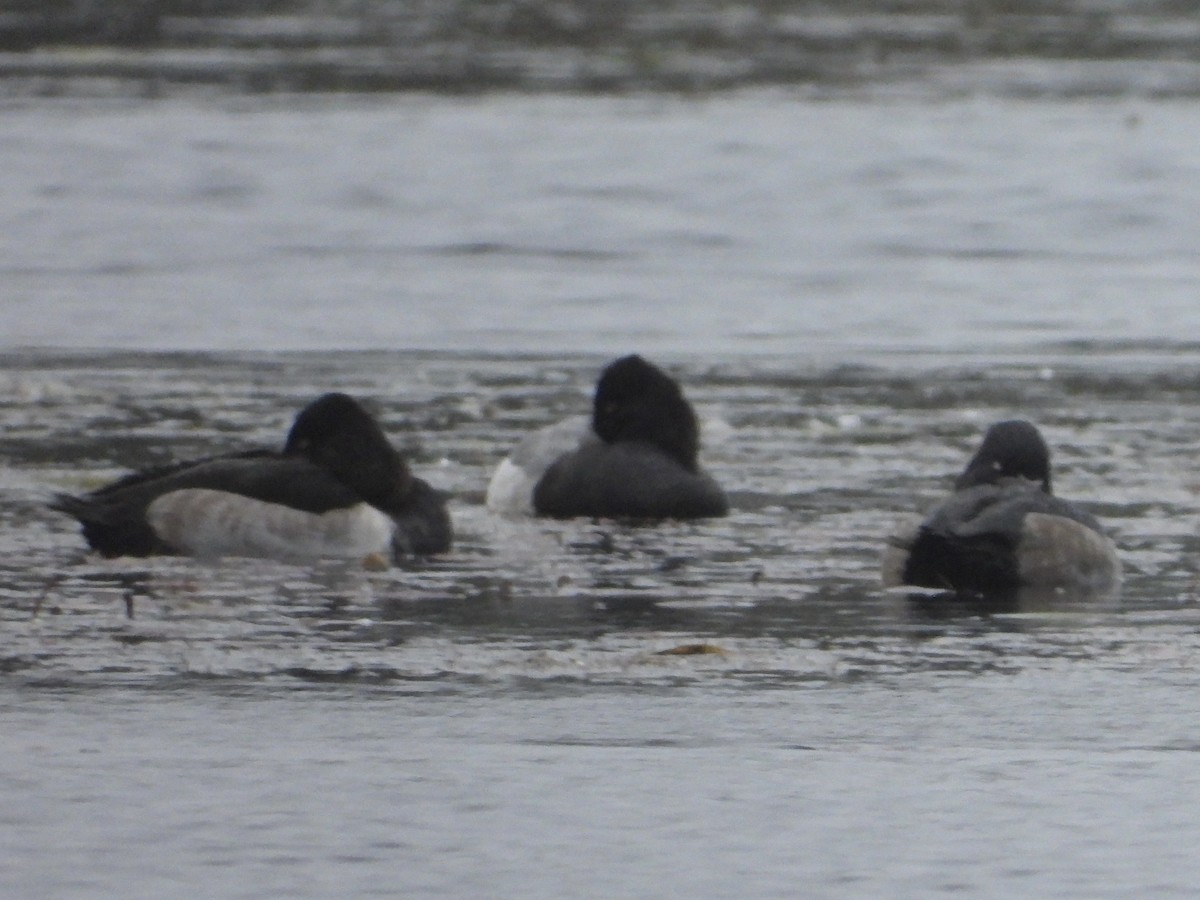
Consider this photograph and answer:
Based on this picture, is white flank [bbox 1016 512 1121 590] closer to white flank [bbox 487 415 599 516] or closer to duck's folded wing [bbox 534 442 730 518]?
duck's folded wing [bbox 534 442 730 518]

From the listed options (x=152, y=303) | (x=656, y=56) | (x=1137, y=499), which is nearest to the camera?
(x=1137, y=499)

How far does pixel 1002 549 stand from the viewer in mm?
10398

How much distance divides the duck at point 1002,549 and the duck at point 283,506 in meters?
1.96

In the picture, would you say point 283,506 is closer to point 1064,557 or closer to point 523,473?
point 523,473

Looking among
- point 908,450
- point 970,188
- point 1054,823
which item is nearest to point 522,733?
point 1054,823

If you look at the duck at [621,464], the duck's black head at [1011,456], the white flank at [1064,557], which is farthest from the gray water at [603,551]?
the duck's black head at [1011,456]

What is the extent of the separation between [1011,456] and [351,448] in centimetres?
255

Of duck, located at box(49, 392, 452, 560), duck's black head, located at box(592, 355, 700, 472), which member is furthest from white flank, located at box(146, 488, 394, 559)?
duck's black head, located at box(592, 355, 700, 472)

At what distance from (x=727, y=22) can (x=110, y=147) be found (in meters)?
18.0

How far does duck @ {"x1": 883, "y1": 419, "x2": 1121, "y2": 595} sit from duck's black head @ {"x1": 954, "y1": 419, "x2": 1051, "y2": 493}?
29cm

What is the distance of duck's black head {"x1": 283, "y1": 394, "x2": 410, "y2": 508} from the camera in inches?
460

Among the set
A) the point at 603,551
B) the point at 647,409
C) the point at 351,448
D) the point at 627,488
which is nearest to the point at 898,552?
the point at 603,551

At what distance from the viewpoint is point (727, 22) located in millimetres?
45625

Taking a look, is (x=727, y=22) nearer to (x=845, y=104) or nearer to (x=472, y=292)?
(x=845, y=104)
